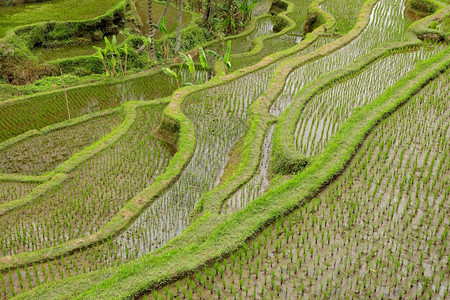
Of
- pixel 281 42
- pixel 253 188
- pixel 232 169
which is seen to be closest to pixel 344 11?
pixel 281 42

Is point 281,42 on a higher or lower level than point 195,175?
higher

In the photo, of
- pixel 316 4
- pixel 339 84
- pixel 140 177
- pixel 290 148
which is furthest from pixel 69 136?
pixel 316 4

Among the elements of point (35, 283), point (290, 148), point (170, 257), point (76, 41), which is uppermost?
point (76, 41)

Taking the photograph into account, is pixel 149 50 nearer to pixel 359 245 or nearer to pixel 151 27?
pixel 151 27

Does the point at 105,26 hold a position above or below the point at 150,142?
above

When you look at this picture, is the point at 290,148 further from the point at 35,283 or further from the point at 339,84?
the point at 35,283

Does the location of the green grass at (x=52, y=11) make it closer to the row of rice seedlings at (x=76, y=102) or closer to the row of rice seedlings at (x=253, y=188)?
the row of rice seedlings at (x=76, y=102)

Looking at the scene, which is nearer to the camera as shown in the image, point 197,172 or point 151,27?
point 197,172
